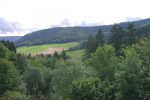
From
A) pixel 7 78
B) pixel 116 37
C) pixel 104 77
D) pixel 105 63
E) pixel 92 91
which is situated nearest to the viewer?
pixel 92 91

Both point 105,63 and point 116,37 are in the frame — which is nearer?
point 105,63

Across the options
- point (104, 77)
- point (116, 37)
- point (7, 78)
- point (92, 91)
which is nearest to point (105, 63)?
point (104, 77)

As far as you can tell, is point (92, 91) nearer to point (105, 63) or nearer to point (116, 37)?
point (105, 63)

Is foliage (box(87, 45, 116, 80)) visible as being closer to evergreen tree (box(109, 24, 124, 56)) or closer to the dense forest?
the dense forest

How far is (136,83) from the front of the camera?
42.7 meters

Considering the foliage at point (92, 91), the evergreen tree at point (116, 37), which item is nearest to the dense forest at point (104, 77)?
the foliage at point (92, 91)

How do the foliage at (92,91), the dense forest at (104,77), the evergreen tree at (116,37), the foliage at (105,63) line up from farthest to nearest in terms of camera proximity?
the evergreen tree at (116,37) < the foliage at (105,63) < the foliage at (92,91) < the dense forest at (104,77)

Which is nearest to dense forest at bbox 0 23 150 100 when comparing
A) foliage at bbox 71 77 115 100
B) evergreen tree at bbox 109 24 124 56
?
foliage at bbox 71 77 115 100

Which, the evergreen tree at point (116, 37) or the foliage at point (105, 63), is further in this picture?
the evergreen tree at point (116, 37)

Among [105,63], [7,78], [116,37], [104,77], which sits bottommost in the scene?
[7,78]

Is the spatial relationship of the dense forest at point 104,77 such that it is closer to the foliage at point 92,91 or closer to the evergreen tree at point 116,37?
the foliage at point 92,91

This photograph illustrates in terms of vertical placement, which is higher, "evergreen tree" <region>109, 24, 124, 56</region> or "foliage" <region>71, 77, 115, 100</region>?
"evergreen tree" <region>109, 24, 124, 56</region>

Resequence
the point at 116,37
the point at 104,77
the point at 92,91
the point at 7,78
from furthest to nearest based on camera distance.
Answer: the point at 116,37 < the point at 7,78 < the point at 104,77 < the point at 92,91

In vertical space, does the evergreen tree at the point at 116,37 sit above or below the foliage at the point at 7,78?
above
